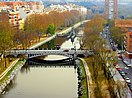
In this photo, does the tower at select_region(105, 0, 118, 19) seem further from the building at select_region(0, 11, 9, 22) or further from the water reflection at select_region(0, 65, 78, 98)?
the water reflection at select_region(0, 65, 78, 98)

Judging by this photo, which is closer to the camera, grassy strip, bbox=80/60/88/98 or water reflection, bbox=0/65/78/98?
grassy strip, bbox=80/60/88/98

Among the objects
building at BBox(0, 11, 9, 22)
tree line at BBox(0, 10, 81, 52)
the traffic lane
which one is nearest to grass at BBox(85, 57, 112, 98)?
the traffic lane

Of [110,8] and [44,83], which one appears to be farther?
[110,8]

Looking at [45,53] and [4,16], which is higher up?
[4,16]

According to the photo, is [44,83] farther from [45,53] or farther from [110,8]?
[110,8]

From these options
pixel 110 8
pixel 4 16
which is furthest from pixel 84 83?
pixel 110 8

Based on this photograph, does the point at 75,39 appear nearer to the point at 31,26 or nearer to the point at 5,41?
the point at 31,26

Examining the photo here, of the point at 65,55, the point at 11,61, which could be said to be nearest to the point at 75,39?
the point at 65,55

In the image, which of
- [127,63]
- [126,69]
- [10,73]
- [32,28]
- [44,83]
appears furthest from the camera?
[32,28]
